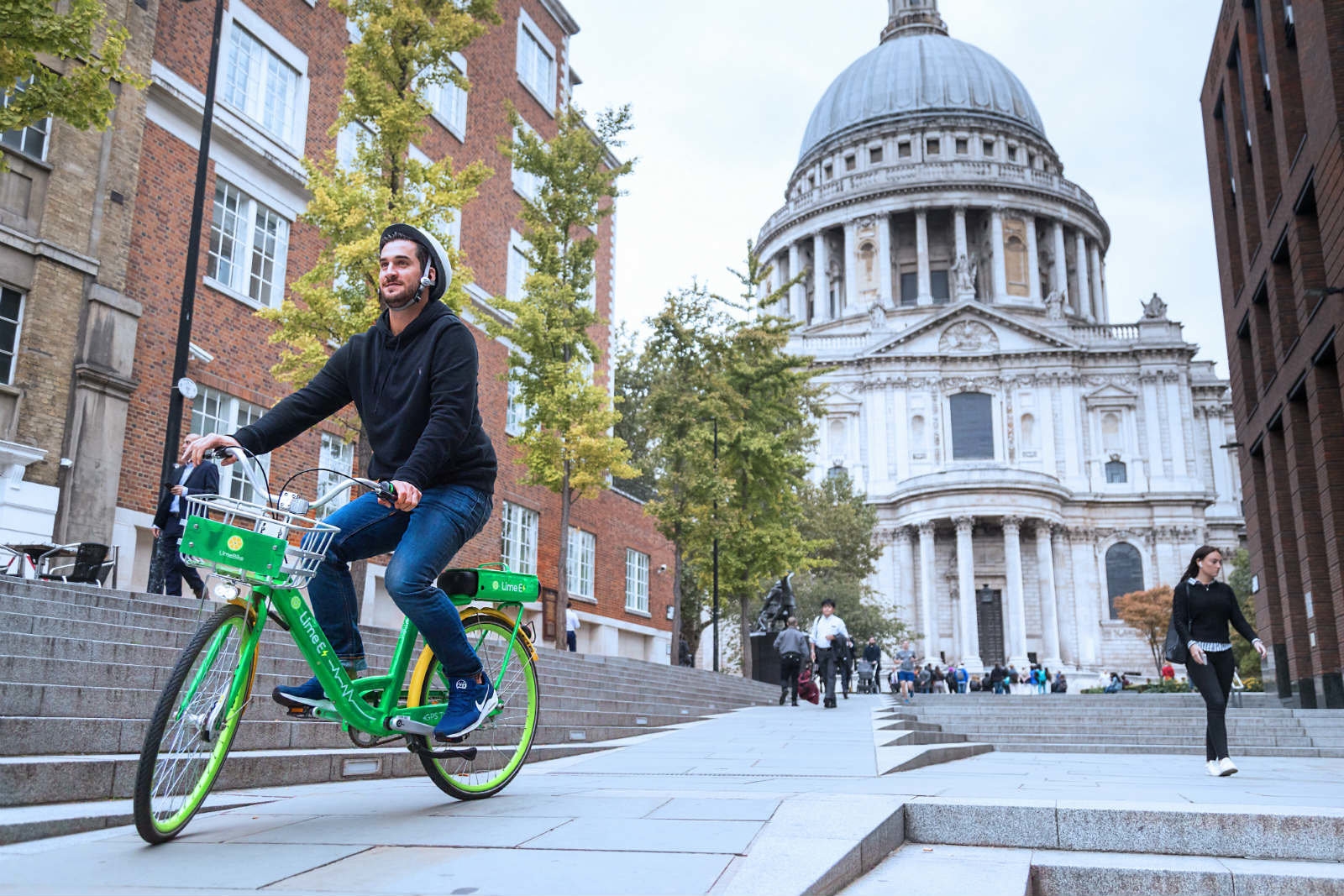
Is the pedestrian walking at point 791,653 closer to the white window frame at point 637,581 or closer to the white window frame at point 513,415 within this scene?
the white window frame at point 513,415

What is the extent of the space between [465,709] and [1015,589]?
53.8 m

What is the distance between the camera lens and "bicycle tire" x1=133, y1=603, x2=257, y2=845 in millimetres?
3414

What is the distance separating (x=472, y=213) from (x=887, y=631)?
2857 cm

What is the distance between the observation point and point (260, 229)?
1870 cm

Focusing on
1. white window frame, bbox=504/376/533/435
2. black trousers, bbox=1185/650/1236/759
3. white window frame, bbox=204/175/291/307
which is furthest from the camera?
white window frame, bbox=504/376/533/435

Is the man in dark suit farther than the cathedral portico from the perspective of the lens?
No

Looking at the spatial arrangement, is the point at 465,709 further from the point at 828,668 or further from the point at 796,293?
the point at 796,293

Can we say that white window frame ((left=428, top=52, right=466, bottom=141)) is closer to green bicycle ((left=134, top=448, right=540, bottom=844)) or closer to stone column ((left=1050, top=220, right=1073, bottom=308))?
green bicycle ((left=134, top=448, right=540, bottom=844))

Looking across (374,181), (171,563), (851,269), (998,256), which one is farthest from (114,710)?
(998,256)

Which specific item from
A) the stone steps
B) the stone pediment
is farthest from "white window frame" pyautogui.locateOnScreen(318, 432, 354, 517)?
the stone pediment

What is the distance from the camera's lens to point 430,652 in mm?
4473

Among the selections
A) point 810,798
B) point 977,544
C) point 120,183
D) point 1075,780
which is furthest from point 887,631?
point 810,798

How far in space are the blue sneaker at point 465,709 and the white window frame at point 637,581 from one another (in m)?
27.0

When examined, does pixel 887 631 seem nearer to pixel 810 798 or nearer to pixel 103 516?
pixel 103 516
